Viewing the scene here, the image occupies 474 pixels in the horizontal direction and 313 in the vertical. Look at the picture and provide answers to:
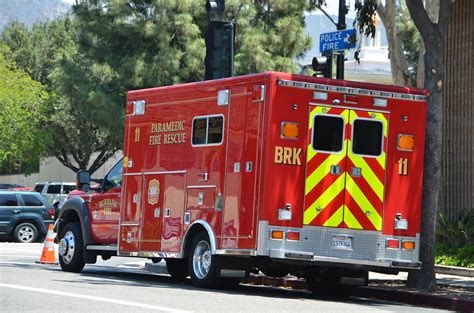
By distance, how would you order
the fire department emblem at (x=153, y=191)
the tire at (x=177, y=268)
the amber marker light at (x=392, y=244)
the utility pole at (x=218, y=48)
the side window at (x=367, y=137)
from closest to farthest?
the side window at (x=367, y=137) < the amber marker light at (x=392, y=244) < the fire department emblem at (x=153, y=191) < the tire at (x=177, y=268) < the utility pole at (x=218, y=48)

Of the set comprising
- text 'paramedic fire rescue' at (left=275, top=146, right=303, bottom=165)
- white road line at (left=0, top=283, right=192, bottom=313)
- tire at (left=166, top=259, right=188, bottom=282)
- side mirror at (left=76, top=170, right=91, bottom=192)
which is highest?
text 'paramedic fire rescue' at (left=275, top=146, right=303, bottom=165)

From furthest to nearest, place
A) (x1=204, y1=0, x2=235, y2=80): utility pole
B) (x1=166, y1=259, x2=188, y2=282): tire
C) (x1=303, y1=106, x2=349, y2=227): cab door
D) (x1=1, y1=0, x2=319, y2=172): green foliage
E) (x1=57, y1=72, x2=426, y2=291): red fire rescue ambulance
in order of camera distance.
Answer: (x1=1, y1=0, x2=319, y2=172): green foliage, (x1=204, y1=0, x2=235, y2=80): utility pole, (x1=166, y1=259, x2=188, y2=282): tire, (x1=303, y1=106, x2=349, y2=227): cab door, (x1=57, y1=72, x2=426, y2=291): red fire rescue ambulance

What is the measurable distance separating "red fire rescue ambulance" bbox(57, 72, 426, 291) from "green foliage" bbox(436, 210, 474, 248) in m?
6.94

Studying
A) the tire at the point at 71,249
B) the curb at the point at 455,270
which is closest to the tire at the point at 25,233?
the tire at the point at 71,249

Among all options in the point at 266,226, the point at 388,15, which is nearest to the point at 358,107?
the point at 266,226

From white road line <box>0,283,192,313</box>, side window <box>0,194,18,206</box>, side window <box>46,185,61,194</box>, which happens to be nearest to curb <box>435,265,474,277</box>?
white road line <box>0,283,192,313</box>

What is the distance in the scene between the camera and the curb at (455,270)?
2202 cm

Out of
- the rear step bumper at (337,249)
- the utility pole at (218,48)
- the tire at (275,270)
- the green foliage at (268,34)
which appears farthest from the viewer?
the green foliage at (268,34)

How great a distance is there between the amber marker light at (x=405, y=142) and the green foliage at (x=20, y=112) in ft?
148

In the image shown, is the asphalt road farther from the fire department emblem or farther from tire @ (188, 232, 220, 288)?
the fire department emblem

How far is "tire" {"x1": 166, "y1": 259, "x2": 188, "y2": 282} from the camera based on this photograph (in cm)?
1989

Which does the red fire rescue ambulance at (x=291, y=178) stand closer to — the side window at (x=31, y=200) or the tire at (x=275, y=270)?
A: the tire at (x=275, y=270)

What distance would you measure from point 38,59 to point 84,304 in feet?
175

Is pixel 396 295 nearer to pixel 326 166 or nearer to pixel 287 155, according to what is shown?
pixel 326 166
